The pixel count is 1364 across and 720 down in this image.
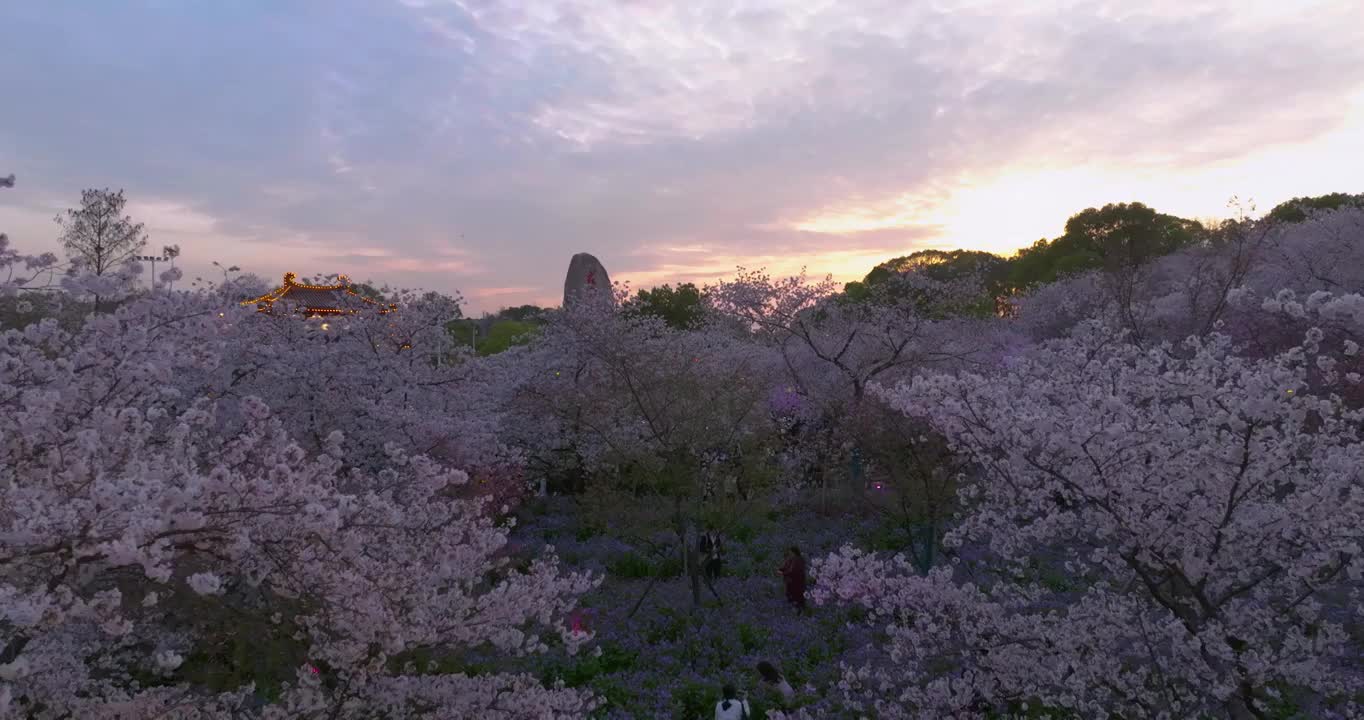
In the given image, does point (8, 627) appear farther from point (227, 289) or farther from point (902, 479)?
point (902, 479)

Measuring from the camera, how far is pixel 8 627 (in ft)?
15.5

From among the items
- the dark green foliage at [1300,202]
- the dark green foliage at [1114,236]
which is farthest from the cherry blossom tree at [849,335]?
the dark green foliage at [1300,202]

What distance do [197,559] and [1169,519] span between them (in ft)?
21.3

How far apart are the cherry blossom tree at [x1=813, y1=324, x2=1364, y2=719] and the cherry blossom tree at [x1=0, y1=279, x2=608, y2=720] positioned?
147 inches

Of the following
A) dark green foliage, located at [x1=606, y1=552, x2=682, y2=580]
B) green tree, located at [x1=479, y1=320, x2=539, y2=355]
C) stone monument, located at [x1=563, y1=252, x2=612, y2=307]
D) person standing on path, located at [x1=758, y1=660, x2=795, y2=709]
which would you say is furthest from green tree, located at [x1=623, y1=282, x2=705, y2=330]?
person standing on path, located at [x1=758, y1=660, x2=795, y2=709]

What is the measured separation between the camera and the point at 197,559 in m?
4.98

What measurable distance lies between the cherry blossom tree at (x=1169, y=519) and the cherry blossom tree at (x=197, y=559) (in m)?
3.73

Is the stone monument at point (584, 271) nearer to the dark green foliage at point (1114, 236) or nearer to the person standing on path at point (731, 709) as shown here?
the dark green foliage at point (1114, 236)

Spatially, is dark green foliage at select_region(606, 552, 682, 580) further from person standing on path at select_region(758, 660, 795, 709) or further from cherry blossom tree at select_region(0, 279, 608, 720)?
cherry blossom tree at select_region(0, 279, 608, 720)

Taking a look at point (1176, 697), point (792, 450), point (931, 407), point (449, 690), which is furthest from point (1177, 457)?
point (792, 450)

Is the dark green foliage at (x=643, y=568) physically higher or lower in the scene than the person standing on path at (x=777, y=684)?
lower

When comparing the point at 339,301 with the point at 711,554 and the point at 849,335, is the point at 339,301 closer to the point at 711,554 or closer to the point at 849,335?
the point at 711,554

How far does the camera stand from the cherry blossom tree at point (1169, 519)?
562cm

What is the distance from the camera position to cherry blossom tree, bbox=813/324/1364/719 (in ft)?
18.5
